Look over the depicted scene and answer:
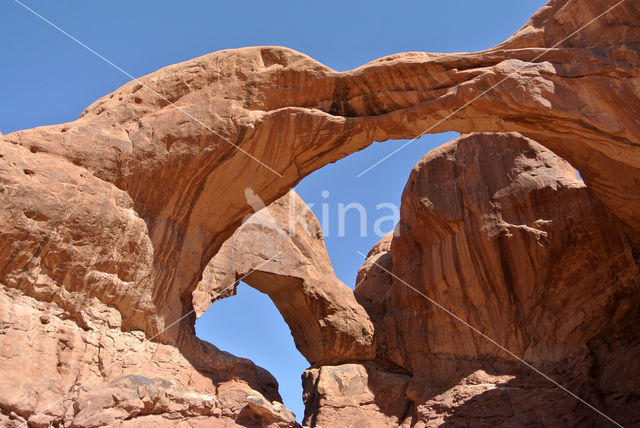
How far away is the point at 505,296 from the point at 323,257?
231 inches

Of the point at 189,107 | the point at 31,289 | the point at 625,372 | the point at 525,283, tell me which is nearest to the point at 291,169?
the point at 189,107

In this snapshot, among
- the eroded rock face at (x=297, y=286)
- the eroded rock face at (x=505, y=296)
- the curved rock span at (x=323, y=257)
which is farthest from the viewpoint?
the eroded rock face at (x=297, y=286)

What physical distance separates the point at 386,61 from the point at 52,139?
6.75m

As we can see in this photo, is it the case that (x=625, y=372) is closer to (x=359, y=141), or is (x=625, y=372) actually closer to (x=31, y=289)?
(x=359, y=141)

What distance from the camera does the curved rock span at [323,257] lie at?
10.1m

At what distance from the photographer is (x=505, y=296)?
55.3ft

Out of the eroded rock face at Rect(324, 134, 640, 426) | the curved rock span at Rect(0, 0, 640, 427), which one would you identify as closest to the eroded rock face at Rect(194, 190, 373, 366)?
the curved rock span at Rect(0, 0, 640, 427)

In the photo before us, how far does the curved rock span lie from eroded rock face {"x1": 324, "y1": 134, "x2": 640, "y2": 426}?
0.06 metres

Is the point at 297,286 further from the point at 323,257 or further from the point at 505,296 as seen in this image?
the point at 505,296

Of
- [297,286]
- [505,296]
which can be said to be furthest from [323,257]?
[505,296]

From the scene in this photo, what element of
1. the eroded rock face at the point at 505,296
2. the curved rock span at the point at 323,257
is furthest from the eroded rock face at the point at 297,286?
the eroded rock face at the point at 505,296

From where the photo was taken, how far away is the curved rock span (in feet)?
33.1

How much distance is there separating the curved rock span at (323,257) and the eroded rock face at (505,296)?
0.06m

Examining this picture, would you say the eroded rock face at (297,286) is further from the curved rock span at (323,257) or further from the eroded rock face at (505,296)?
the eroded rock face at (505,296)
